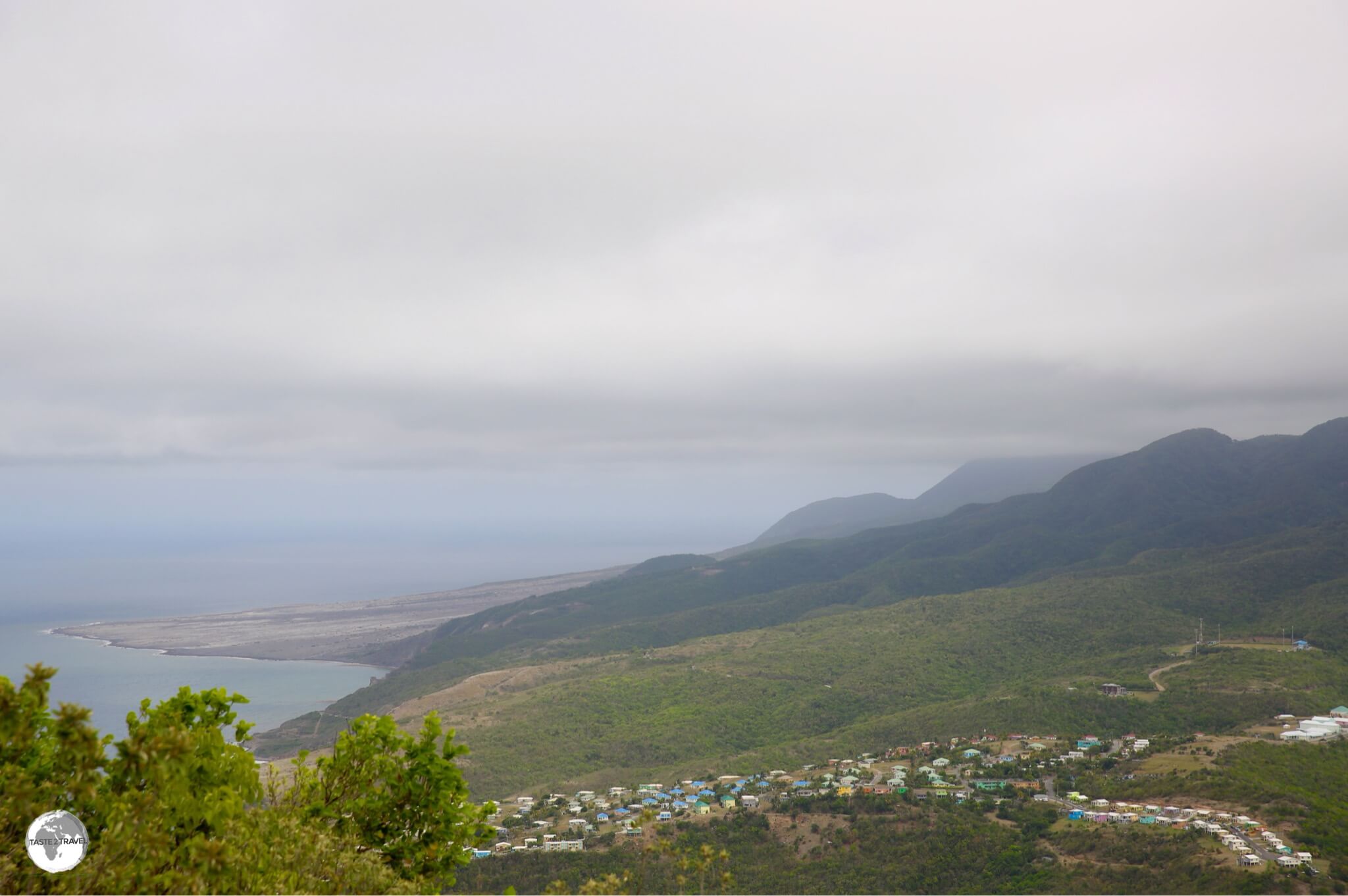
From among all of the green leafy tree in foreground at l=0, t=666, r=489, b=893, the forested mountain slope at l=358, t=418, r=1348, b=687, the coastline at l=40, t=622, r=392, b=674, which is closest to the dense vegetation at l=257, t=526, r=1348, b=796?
the forested mountain slope at l=358, t=418, r=1348, b=687

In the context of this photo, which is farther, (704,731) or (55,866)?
(704,731)

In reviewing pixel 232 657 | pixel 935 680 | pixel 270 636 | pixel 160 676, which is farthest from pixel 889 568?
pixel 270 636

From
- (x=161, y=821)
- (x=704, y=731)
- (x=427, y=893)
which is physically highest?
(x=161, y=821)

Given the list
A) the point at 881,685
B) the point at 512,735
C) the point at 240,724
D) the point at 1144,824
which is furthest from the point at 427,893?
the point at 881,685

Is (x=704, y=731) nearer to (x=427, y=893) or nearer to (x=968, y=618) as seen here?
(x=968, y=618)

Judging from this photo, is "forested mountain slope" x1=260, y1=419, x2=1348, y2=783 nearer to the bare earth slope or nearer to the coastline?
the bare earth slope

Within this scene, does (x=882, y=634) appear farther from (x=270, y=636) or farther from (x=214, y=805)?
(x=270, y=636)

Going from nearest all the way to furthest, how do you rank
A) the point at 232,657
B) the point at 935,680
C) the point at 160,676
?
the point at 935,680 → the point at 160,676 → the point at 232,657
